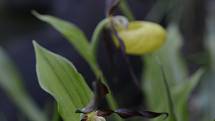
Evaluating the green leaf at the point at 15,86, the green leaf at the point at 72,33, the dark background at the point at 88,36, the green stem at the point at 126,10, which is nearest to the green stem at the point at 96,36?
the green leaf at the point at 72,33

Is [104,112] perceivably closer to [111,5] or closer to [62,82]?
[62,82]

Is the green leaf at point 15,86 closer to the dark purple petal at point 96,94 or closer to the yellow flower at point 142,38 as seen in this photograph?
the yellow flower at point 142,38

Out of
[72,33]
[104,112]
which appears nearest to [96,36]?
[72,33]

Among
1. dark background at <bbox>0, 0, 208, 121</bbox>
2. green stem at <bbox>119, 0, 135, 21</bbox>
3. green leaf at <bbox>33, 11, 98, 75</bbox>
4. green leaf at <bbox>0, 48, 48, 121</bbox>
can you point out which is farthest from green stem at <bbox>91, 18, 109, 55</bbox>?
dark background at <bbox>0, 0, 208, 121</bbox>

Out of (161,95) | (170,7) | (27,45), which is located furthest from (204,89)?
(27,45)

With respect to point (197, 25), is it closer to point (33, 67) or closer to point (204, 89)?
point (204, 89)

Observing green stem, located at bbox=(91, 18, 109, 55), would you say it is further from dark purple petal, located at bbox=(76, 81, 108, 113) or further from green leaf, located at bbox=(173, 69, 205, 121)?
dark purple petal, located at bbox=(76, 81, 108, 113)
